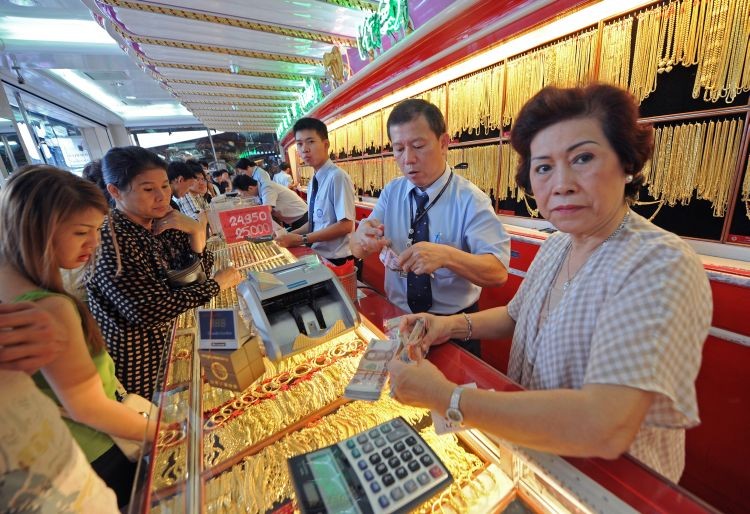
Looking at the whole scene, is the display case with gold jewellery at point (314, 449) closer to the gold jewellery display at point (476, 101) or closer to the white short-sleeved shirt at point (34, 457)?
the white short-sleeved shirt at point (34, 457)

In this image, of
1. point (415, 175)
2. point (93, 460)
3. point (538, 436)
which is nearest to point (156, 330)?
point (93, 460)

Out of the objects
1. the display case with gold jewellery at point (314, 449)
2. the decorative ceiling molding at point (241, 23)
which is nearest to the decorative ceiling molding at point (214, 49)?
the decorative ceiling molding at point (241, 23)

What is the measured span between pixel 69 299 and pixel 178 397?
1.73 feet

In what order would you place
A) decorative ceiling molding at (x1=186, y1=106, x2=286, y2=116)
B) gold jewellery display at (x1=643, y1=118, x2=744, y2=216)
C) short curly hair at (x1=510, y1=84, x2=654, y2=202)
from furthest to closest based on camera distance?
decorative ceiling molding at (x1=186, y1=106, x2=286, y2=116)
gold jewellery display at (x1=643, y1=118, x2=744, y2=216)
short curly hair at (x1=510, y1=84, x2=654, y2=202)

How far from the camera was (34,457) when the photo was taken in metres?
0.64

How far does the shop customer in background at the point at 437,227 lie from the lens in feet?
5.36

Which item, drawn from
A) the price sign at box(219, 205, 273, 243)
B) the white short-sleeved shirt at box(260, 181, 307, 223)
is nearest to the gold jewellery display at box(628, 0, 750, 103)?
the price sign at box(219, 205, 273, 243)

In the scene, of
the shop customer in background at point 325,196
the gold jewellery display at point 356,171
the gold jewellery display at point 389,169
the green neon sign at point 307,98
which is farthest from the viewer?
the gold jewellery display at point 356,171

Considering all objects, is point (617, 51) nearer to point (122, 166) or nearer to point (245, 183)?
point (122, 166)

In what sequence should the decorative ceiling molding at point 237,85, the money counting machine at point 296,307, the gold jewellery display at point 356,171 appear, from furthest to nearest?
the gold jewellery display at point 356,171
the decorative ceiling molding at point 237,85
the money counting machine at point 296,307

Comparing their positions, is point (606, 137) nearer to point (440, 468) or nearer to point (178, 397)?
point (440, 468)

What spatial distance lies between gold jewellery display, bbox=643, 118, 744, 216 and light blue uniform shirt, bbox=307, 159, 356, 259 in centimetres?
246

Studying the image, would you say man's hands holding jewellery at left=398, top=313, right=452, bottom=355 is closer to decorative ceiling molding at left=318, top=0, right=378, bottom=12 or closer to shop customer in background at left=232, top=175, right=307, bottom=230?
decorative ceiling molding at left=318, top=0, right=378, bottom=12

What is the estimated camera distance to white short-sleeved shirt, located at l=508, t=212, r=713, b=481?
67 centimetres
